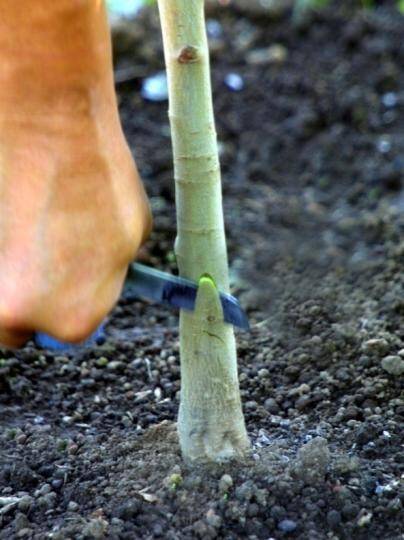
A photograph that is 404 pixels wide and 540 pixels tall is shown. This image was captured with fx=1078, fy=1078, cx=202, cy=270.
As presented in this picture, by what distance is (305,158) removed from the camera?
2887 mm

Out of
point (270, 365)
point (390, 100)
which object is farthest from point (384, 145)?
point (270, 365)

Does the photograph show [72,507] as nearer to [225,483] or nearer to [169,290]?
[225,483]

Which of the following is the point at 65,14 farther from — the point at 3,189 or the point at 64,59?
the point at 3,189

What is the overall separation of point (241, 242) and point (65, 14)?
4.43 ft

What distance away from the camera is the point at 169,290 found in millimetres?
1384

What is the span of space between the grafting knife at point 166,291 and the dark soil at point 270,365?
0.78ft

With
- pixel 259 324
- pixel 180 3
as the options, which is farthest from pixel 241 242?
pixel 180 3

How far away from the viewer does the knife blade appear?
54.1 inches

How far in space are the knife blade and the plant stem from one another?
11mm

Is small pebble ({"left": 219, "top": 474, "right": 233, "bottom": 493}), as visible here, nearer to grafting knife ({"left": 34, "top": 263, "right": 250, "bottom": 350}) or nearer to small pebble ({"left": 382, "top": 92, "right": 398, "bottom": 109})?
grafting knife ({"left": 34, "top": 263, "right": 250, "bottom": 350})

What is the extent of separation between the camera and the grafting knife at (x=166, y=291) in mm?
1372

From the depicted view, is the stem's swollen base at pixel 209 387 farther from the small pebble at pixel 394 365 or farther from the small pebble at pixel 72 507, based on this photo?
the small pebble at pixel 394 365

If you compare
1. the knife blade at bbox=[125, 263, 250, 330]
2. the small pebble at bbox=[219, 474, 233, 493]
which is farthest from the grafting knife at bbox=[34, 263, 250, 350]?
the small pebble at bbox=[219, 474, 233, 493]

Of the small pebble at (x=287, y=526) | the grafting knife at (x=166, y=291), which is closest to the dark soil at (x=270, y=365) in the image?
the small pebble at (x=287, y=526)
